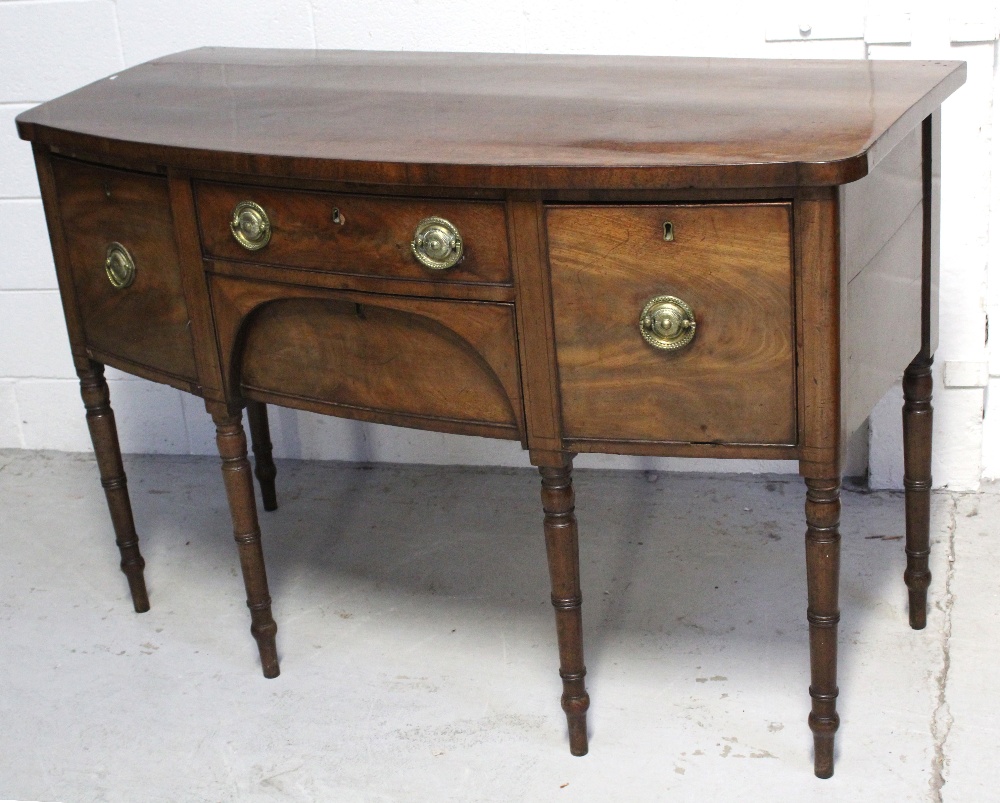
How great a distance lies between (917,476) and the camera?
2248 millimetres

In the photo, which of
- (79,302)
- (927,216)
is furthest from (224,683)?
(927,216)

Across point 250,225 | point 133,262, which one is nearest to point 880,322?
point 250,225

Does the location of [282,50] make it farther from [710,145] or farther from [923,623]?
[923,623]

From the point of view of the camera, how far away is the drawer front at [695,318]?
1.62 metres

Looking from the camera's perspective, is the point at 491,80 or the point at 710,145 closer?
the point at 710,145

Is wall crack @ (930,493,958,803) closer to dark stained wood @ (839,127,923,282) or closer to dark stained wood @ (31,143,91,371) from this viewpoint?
dark stained wood @ (839,127,923,282)

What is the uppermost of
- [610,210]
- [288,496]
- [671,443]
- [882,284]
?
[610,210]

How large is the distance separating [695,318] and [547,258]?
198 mm

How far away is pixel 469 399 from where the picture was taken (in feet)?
6.16

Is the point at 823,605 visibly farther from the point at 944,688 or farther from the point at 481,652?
the point at 481,652

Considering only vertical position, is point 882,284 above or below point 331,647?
above

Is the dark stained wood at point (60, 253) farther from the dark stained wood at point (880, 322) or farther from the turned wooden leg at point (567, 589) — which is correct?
the dark stained wood at point (880, 322)

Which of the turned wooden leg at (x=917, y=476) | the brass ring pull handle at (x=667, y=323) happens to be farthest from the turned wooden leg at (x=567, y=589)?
the turned wooden leg at (x=917, y=476)

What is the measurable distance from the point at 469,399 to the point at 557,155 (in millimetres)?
379
